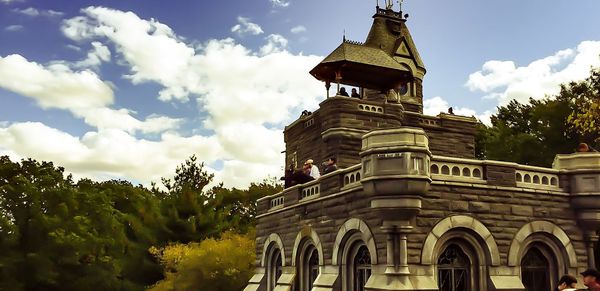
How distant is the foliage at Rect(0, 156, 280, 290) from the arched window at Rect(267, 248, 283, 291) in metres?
11.9

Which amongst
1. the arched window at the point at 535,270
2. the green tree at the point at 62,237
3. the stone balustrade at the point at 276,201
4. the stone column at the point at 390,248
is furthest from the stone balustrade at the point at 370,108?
the green tree at the point at 62,237

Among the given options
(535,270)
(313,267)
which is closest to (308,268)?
(313,267)

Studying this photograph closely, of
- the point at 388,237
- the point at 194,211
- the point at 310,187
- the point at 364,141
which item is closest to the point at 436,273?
the point at 388,237

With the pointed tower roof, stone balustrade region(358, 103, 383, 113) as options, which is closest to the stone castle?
stone balustrade region(358, 103, 383, 113)

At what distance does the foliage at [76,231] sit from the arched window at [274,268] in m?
11.9

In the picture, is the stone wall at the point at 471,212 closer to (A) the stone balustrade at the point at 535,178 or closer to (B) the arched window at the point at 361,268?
(A) the stone balustrade at the point at 535,178

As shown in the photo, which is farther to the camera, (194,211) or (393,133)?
(194,211)

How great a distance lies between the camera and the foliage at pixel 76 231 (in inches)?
1282

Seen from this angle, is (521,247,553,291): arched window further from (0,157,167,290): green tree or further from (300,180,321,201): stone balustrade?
(0,157,167,290): green tree

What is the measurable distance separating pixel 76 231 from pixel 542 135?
94.2 feet

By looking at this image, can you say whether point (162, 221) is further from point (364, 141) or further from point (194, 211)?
point (364, 141)

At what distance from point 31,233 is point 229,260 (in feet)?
46.1

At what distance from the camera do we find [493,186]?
1510cm

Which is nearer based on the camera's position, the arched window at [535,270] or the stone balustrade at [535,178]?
the arched window at [535,270]
